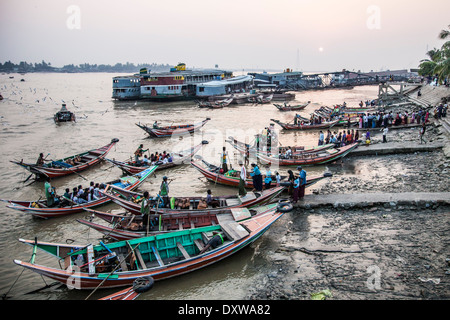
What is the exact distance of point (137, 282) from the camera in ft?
21.5

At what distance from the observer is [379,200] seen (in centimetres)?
995

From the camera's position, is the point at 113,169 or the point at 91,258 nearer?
the point at 91,258

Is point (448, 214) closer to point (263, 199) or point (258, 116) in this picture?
point (263, 199)

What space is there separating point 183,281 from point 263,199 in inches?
168

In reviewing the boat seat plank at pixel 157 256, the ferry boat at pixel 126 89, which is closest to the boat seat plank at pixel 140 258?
the boat seat plank at pixel 157 256

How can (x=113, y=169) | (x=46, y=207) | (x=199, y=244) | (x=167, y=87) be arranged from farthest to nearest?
1. (x=167, y=87)
2. (x=113, y=169)
3. (x=46, y=207)
4. (x=199, y=244)

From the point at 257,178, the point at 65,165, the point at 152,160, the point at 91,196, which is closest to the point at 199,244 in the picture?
the point at 257,178

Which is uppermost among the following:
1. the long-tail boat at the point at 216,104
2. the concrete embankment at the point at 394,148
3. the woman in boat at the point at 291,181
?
the long-tail boat at the point at 216,104

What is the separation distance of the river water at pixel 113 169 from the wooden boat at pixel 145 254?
57cm

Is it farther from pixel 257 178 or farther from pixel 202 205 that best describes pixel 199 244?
pixel 257 178

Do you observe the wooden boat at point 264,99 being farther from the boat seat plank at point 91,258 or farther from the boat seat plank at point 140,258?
the boat seat plank at point 91,258

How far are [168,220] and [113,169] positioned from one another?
9712 mm

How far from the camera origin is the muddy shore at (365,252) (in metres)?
6.38
